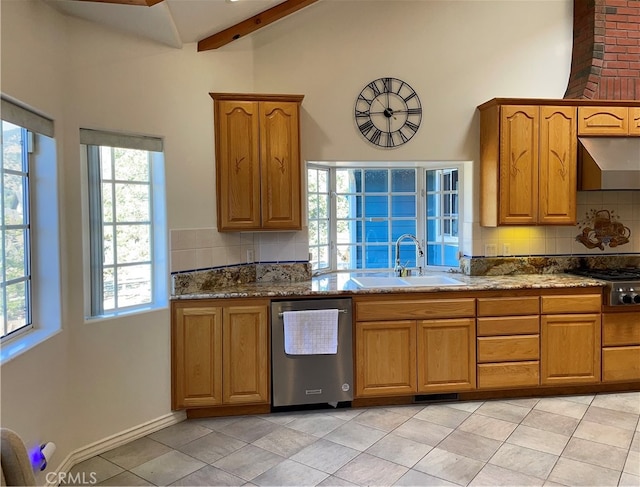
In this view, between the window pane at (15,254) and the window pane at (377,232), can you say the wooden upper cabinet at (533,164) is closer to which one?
the window pane at (377,232)

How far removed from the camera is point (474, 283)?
11.7ft

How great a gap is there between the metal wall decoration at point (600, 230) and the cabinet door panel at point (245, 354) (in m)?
2.86

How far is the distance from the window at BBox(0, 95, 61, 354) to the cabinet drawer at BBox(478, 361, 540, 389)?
9.32 feet

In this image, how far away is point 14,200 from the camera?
2350 millimetres

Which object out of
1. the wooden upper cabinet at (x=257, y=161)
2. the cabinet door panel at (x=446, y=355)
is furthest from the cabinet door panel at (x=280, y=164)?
the cabinet door panel at (x=446, y=355)

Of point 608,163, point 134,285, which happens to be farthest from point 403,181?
point 134,285

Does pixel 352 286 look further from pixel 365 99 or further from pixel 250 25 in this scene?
pixel 250 25

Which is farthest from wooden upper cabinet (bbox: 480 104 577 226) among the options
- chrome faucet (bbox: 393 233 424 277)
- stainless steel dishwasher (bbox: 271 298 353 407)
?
stainless steel dishwasher (bbox: 271 298 353 407)

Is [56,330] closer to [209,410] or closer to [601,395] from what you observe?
[209,410]

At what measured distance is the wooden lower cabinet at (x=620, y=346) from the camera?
3.55 metres

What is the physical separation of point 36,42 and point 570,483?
352 cm

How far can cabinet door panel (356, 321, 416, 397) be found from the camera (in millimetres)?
3379

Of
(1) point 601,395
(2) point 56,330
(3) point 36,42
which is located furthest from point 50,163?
(1) point 601,395

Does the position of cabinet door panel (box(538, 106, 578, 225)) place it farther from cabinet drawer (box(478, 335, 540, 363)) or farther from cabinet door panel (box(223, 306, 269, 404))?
cabinet door panel (box(223, 306, 269, 404))
